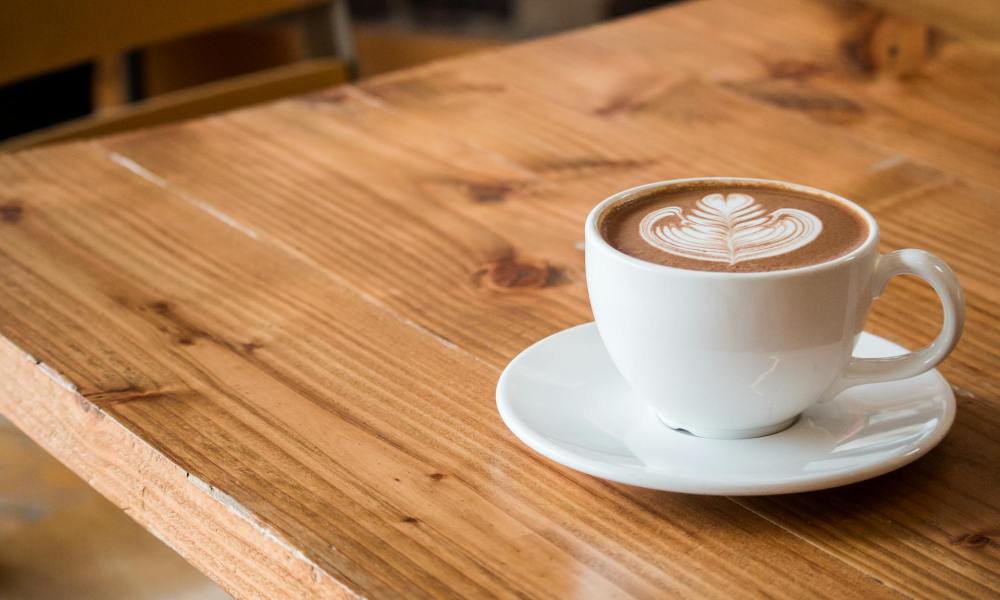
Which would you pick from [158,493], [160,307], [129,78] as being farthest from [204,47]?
[158,493]

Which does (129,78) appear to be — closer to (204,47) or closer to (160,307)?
(204,47)

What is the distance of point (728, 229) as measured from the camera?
45cm

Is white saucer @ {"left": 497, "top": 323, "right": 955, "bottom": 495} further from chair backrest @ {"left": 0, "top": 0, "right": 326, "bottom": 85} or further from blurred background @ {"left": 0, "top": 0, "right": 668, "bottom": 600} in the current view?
chair backrest @ {"left": 0, "top": 0, "right": 326, "bottom": 85}

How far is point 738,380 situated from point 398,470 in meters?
0.13

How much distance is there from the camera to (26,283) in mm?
604

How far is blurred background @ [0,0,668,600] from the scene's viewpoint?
76cm

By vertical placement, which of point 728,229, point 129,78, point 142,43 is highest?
point 728,229

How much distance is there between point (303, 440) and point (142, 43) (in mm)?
821

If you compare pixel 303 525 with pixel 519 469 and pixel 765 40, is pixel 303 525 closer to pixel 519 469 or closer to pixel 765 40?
pixel 519 469

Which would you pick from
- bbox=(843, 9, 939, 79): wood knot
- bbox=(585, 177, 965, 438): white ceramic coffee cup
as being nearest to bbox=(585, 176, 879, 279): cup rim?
bbox=(585, 177, 965, 438): white ceramic coffee cup

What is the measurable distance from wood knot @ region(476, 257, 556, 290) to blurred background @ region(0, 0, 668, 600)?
0.28m

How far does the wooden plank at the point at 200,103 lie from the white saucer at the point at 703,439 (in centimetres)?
75

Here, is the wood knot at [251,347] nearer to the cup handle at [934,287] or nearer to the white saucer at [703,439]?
the white saucer at [703,439]

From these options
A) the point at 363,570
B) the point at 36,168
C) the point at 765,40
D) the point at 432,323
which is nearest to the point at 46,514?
the point at 36,168
